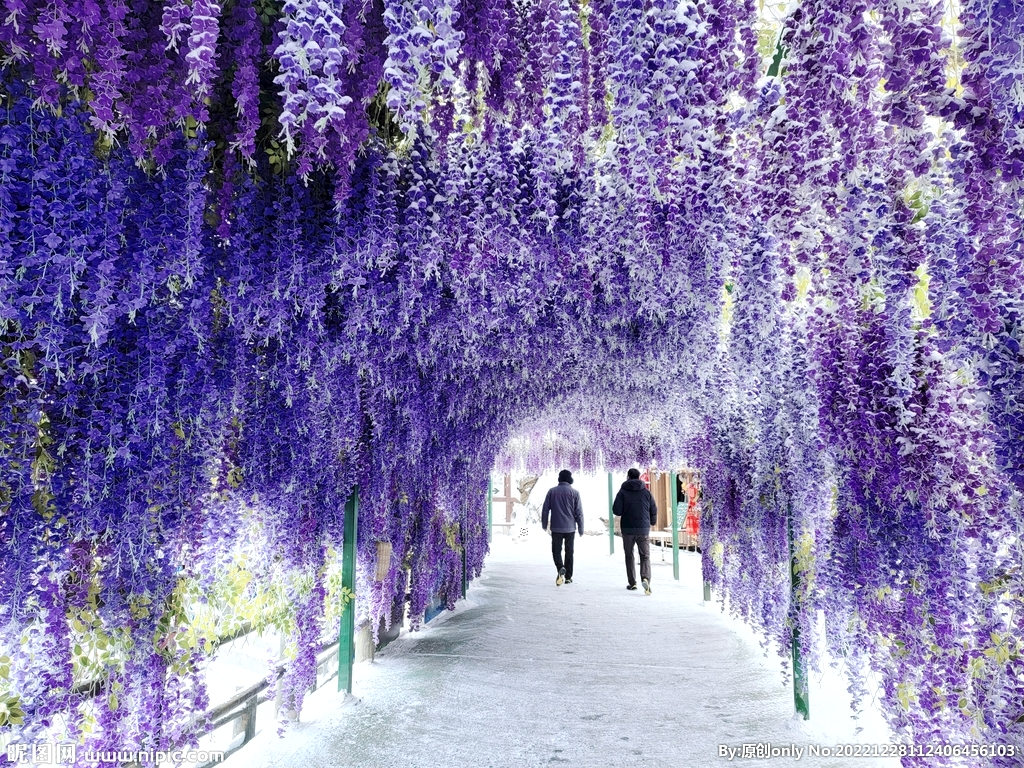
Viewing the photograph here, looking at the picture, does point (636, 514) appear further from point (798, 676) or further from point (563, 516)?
point (798, 676)

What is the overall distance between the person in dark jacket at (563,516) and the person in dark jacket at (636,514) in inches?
35.4

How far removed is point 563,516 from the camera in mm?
8484

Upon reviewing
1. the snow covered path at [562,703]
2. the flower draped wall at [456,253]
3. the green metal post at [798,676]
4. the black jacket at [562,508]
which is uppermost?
the flower draped wall at [456,253]

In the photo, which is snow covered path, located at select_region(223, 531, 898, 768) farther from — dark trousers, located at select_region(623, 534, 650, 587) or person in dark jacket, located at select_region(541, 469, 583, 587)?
person in dark jacket, located at select_region(541, 469, 583, 587)

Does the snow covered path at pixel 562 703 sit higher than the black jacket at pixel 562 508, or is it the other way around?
A: the black jacket at pixel 562 508

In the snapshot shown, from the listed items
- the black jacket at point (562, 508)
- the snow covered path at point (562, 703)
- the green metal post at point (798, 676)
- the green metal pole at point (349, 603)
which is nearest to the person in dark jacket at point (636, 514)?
the black jacket at point (562, 508)

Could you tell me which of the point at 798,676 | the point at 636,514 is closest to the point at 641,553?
the point at 636,514

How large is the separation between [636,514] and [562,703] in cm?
410

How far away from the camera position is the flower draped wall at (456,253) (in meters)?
1.24

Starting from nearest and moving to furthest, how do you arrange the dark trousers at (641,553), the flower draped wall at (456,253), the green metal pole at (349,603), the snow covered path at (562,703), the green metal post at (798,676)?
1. the flower draped wall at (456,253)
2. the snow covered path at (562,703)
3. the green metal post at (798,676)
4. the green metal pole at (349,603)
5. the dark trousers at (641,553)

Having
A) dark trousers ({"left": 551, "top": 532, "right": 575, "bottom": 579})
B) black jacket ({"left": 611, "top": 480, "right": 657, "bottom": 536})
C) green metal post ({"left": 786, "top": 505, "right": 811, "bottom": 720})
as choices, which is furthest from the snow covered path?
dark trousers ({"left": 551, "top": 532, "right": 575, "bottom": 579})

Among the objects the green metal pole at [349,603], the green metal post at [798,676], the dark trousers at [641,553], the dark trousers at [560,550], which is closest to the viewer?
the green metal post at [798,676]

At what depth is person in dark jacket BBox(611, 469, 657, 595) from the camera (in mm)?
7641

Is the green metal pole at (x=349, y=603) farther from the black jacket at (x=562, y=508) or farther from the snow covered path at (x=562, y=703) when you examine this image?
the black jacket at (x=562, y=508)
